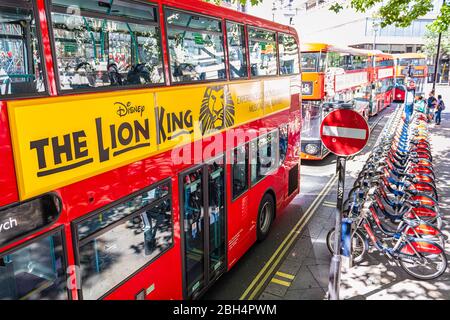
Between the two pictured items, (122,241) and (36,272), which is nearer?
(36,272)

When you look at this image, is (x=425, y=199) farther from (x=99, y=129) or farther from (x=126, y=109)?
(x=99, y=129)

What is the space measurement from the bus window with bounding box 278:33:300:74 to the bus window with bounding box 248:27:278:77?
1.19 ft

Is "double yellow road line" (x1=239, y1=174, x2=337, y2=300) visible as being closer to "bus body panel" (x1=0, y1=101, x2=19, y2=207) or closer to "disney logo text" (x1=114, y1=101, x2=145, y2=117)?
"disney logo text" (x1=114, y1=101, x2=145, y2=117)

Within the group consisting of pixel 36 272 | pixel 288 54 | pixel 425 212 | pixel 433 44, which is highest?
pixel 433 44

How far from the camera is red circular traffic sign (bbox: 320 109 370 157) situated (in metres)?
5.00

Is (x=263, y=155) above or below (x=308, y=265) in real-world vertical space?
above

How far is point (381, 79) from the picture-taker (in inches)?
1030

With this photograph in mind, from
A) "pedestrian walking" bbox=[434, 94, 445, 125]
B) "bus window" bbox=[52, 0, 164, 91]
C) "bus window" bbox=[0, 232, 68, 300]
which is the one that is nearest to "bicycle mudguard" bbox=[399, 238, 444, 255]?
"bus window" bbox=[52, 0, 164, 91]

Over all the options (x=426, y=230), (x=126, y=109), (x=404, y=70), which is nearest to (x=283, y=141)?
(x=426, y=230)

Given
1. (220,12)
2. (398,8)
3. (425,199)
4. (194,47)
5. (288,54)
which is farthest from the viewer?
(398,8)

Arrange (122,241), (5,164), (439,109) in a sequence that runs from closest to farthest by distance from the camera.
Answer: (5,164), (122,241), (439,109)

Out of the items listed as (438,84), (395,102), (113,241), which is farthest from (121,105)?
(438,84)

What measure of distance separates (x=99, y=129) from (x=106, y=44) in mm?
966

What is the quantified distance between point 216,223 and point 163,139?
199 centimetres
